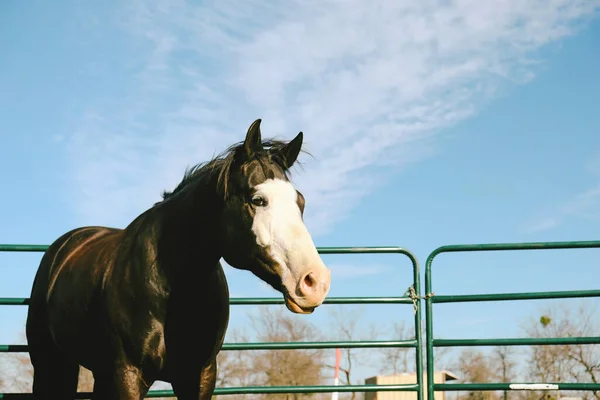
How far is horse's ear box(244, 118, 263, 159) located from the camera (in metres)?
2.97

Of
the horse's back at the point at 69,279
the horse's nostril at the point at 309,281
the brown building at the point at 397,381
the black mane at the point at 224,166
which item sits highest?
the brown building at the point at 397,381

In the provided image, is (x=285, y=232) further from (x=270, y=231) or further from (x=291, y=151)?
(x=291, y=151)

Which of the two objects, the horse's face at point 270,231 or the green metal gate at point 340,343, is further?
the green metal gate at point 340,343

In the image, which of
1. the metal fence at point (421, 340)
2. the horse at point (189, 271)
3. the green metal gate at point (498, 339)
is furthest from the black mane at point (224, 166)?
the green metal gate at point (498, 339)

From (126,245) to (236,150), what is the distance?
0.82 meters

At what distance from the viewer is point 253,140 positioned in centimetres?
301

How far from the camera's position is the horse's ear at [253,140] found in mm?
2969

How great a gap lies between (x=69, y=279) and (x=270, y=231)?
1459mm

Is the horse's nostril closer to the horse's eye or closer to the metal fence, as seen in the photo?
the horse's eye

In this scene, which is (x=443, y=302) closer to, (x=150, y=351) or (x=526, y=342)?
(x=526, y=342)

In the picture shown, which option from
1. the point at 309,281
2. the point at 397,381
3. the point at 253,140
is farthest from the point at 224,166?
the point at 397,381

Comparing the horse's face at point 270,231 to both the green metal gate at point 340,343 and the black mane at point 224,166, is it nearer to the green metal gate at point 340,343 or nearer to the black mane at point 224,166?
the black mane at point 224,166

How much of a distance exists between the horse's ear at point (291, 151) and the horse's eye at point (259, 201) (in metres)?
0.38

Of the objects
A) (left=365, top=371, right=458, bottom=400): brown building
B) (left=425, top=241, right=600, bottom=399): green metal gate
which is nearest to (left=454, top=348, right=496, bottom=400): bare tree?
(left=365, top=371, right=458, bottom=400): brown building
